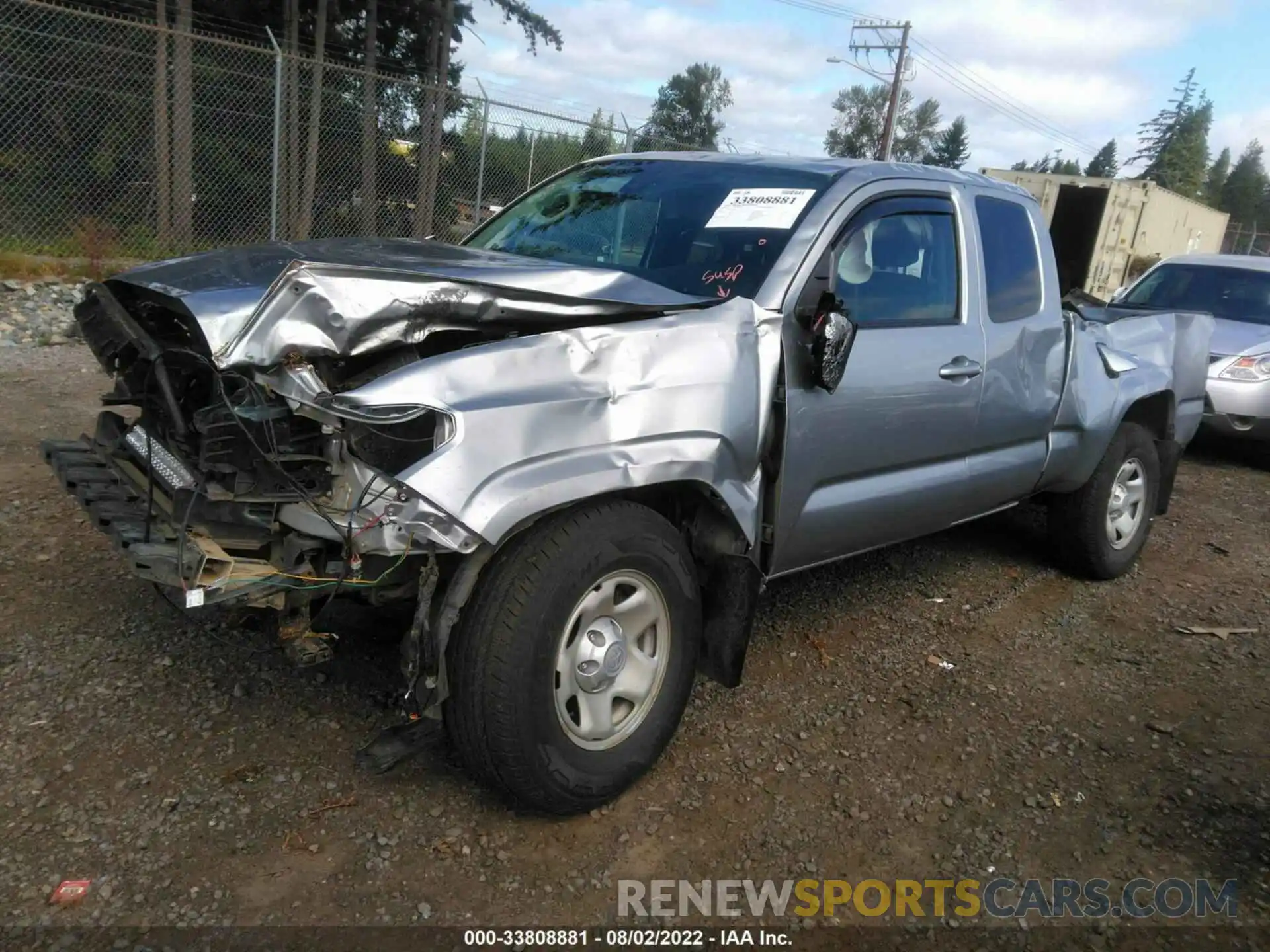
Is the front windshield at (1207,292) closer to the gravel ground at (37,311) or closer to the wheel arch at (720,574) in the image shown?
the wheel arch at (720,574)

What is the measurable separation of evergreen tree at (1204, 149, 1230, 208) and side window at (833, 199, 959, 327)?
93525 millimetres

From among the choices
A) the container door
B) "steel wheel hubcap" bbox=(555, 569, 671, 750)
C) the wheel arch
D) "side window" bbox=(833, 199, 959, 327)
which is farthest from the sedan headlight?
the container door

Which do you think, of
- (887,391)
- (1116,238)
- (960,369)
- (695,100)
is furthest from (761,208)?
(695,100)

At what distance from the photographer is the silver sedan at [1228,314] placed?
8.02m

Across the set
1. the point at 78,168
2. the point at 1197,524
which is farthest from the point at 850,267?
the point at 78,168

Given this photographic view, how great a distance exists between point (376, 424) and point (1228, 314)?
907 centimetres

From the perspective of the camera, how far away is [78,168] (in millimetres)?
10047

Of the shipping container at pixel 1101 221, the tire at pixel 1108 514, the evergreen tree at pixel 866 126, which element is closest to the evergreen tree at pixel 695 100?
the evergreen tree at pixel 866 126

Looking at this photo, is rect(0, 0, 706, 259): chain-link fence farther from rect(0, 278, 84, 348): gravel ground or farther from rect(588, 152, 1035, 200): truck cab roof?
rect(588, 152, 1035, 200): truck cab roof

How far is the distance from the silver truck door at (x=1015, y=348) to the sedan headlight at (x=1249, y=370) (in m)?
4.62

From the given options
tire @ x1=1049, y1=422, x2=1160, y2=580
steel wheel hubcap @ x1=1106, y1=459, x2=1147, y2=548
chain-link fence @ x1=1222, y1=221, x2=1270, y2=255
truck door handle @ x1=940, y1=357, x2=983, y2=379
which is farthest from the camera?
chain-link fence @ x1=1222, y1=221, x2=1270, y2=255

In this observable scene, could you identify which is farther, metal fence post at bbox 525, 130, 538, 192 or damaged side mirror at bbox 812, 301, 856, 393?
metal fence post at bbox 525, 130, 538, 192

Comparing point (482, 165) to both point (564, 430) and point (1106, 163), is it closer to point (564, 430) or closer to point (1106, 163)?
point (564, 430)

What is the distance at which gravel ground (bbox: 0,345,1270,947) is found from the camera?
253 centimetres
